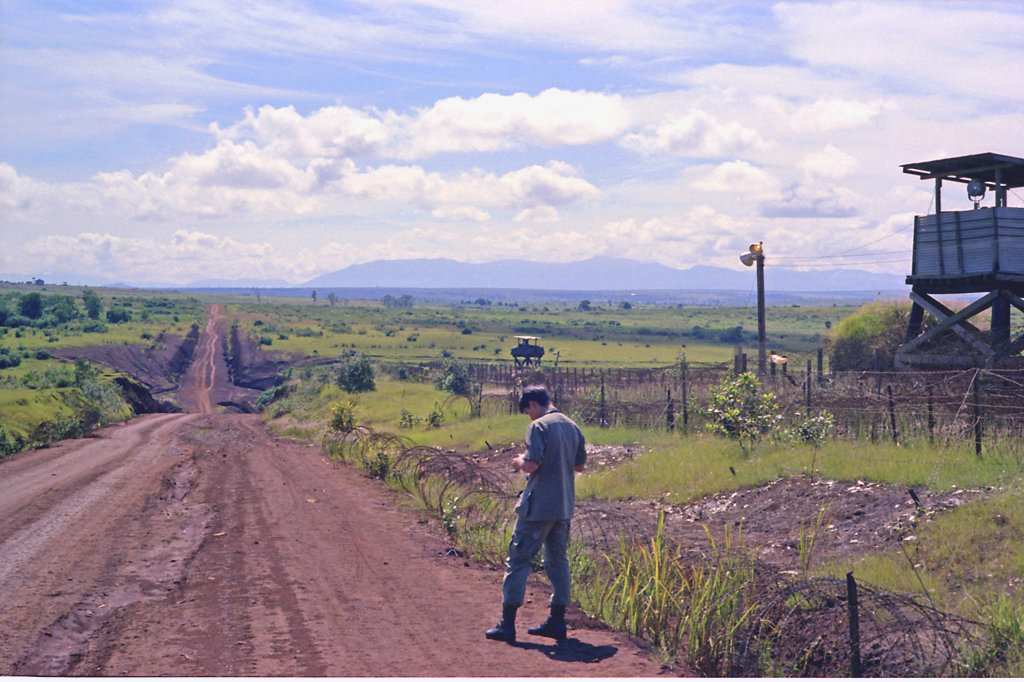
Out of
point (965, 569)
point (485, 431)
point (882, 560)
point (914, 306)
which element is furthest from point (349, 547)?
point (914, 306)

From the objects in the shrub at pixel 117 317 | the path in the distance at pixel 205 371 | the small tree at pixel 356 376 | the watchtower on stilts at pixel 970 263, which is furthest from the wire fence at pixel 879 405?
the shrub at pixel 117 317

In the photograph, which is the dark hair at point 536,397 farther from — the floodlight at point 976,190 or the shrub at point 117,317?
the shrub at point 117,317

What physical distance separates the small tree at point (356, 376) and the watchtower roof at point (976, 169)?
2443 centimetres

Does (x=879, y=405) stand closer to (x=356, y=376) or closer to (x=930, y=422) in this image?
(x=930, y=422)

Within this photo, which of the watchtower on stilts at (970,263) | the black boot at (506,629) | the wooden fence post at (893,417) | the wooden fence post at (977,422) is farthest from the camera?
the watchtower on stilts at (970,263)

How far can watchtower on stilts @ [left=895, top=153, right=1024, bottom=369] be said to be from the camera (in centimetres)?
2019

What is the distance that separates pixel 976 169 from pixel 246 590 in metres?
21.3

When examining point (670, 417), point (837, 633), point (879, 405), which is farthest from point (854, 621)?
point (670, 417)

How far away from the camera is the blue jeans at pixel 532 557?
6602mm

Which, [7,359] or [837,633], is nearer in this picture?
[837,633]

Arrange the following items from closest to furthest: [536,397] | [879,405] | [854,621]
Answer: [854,621]
[536,397]
[879,405]

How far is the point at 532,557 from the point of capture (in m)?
6.66

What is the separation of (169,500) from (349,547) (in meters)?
4.75

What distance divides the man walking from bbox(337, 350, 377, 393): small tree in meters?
31.2
